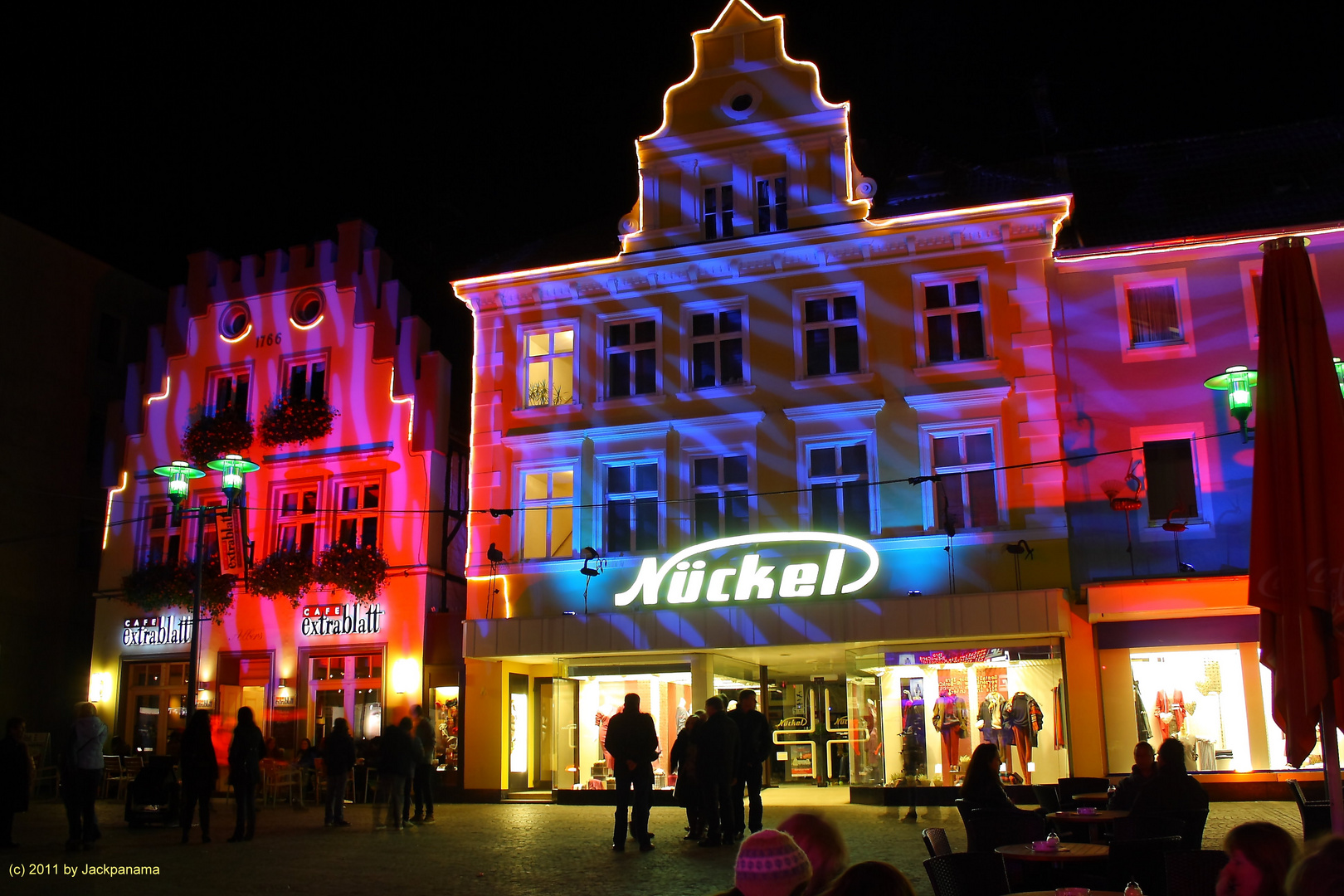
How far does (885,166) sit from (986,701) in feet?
37.3

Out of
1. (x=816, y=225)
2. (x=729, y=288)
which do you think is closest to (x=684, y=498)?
(x=729, y=288)

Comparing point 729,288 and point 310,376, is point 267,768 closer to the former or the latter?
point 310,376

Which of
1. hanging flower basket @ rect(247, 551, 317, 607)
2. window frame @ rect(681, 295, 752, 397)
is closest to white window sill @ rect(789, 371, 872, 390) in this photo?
window frame @ rect(681, 295, 752, 397)

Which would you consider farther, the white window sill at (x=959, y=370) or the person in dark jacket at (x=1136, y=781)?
the white window sill at (x=959, y=370)

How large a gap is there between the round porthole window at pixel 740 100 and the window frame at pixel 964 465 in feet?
23.8

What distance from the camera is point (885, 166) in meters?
25.3

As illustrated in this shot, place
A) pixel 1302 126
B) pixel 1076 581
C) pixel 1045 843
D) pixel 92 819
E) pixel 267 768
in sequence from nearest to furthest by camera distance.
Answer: pixel 1045 843 < pixel 92 819 < pixel 1076 581 < pixel 267 768 < pixel 1302 126

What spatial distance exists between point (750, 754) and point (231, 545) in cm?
1423

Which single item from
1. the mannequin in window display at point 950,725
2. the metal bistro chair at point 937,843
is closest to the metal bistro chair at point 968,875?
the metal bistro chair at point 937,843

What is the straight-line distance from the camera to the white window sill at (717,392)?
22.7m

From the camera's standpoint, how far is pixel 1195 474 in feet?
67.7

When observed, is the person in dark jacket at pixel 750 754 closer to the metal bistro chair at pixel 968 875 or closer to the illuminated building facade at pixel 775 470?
the illuminated building facade at pixel 775 470

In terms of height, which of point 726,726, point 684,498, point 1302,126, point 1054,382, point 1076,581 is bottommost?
point 726,726

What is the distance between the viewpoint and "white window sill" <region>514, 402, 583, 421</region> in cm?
2386
